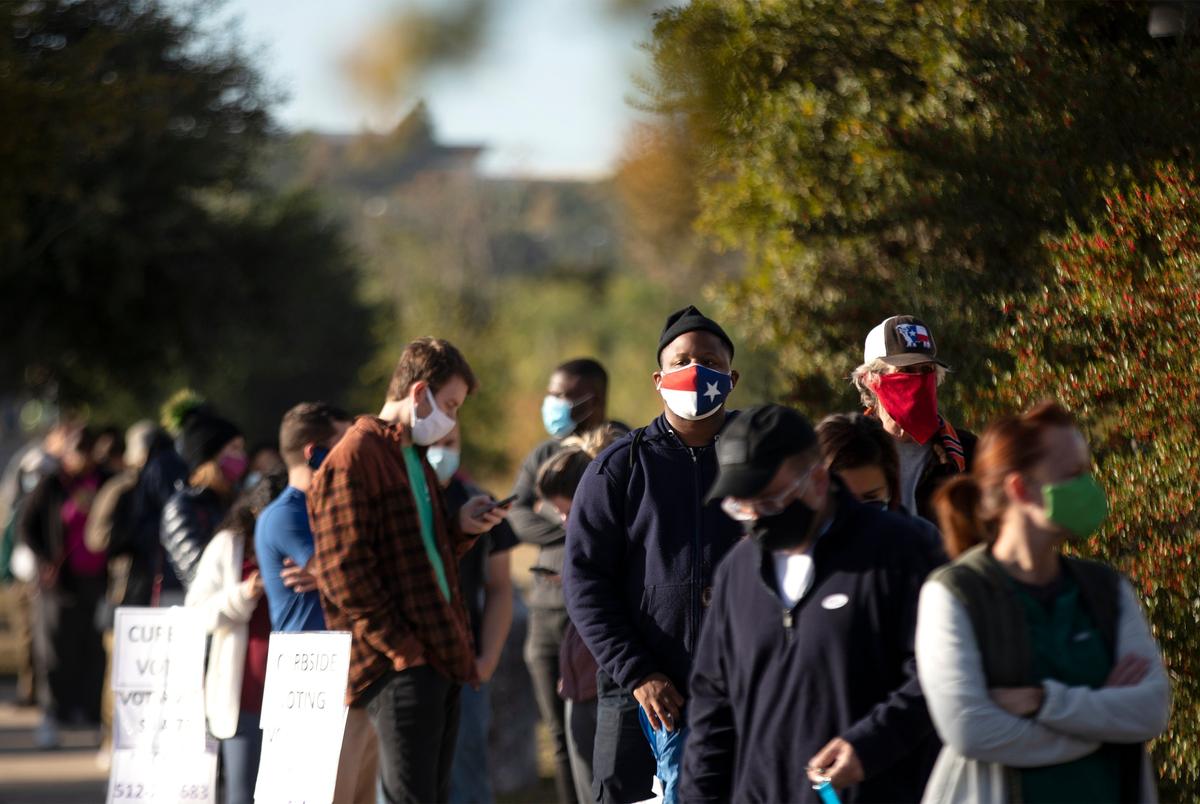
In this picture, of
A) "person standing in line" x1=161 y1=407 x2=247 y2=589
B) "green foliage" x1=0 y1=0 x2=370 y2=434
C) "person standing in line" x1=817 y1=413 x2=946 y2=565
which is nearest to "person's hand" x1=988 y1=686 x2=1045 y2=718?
"person standing in line" x1=817 y1=413 x2=946 y2=565

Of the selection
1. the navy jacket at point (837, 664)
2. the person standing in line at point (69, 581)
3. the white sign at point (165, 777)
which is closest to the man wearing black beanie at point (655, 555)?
the navy jacket at point (837, 664)

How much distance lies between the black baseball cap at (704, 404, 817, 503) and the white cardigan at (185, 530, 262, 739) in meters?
3.55

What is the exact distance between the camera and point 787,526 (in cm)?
410

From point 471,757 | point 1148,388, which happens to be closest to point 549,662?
point 471,757

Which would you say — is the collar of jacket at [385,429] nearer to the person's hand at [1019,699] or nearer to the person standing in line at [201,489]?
the person standing in line at [201,489]

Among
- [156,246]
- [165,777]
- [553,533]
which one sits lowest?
[165,777]

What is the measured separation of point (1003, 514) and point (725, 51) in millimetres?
6539

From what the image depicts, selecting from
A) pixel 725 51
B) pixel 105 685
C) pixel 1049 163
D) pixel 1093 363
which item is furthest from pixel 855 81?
pixel 105 685

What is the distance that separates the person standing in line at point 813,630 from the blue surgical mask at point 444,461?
3.54m

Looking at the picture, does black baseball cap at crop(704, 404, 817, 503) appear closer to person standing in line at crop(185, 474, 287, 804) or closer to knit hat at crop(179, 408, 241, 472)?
person standing in line at crop(185, 474, 287, 804)

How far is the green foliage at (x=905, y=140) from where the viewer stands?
27.1 feet

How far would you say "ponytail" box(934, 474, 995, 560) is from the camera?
12.9 feet

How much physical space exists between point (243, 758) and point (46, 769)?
5002 millimetres

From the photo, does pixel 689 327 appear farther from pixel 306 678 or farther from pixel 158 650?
pixel 158 650
